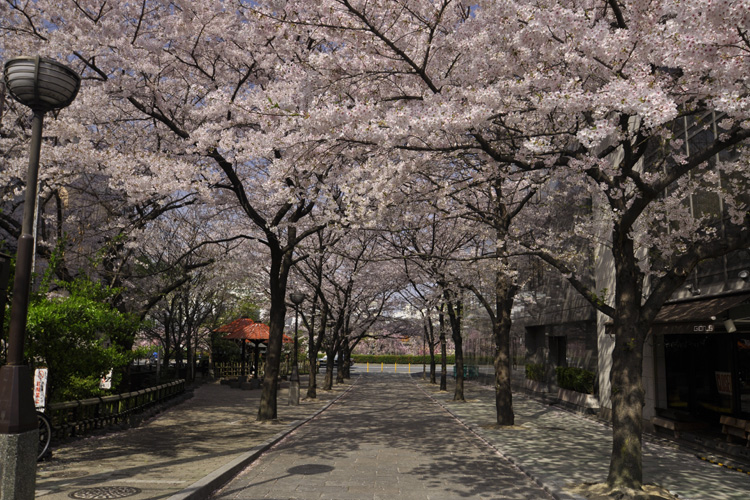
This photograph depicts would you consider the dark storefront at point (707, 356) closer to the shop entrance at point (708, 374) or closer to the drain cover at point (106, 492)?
the shop entrance at point (708, 374)

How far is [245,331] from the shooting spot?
32531 millimetres

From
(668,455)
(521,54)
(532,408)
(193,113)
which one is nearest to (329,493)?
(521,54)

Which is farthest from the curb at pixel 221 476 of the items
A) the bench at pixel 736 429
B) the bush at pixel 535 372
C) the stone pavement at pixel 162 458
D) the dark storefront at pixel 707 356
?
the bush at pixel 535 372

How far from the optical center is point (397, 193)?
10.9m

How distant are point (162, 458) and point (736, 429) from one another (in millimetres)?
11135

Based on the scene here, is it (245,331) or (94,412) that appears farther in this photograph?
(245,331)

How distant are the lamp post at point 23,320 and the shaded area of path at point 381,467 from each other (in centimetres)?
311

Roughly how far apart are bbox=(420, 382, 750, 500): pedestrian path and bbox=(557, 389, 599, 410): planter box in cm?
65

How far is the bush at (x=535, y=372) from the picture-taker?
27.6 metres

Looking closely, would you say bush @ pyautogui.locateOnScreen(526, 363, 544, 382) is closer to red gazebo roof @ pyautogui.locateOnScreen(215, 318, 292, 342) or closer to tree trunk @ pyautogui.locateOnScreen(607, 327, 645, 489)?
red gazebo roof @ pyautogui.locateOnScreen(215, 318, 292, 342)

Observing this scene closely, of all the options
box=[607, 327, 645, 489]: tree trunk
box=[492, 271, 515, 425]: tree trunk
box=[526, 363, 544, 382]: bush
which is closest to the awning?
box=[607, 327, 645, 489]: tree trunk

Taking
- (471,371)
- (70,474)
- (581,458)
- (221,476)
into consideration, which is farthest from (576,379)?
(471,371)

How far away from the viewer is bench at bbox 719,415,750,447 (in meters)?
11.0

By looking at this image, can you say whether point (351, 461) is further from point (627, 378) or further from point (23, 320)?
point (23, 320)
